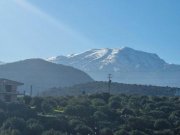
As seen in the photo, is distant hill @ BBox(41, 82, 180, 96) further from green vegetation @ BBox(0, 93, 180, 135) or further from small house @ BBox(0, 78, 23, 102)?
green vegetation @ BBox(0, 93, 180, 135)

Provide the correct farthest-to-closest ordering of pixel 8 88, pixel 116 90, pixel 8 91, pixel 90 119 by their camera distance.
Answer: pixel 116 90 → pixel 8 88 → pixel 8 91 → pixel 90 119

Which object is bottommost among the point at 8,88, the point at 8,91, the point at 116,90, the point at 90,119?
A: the point at 90,119

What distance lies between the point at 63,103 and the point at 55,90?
6739 cm

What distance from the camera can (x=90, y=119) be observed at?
189ft

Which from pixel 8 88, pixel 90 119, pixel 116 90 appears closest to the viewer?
pixel 90 119

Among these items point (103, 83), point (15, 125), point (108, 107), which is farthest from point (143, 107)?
point (103, 83)

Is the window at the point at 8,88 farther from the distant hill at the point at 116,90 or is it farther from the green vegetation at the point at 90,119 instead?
the distant hill at the point at 116,90

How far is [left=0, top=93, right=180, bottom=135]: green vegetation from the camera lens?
49.8 metres

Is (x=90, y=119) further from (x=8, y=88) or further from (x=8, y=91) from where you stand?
(x=8, y=88)

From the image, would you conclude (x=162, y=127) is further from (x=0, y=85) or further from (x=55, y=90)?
(x=55, y=90)

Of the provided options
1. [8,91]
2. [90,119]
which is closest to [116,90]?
[8,91]

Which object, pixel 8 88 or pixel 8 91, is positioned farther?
pixel 8 88

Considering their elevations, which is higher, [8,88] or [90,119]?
[8,88]

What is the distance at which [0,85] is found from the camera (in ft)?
254
